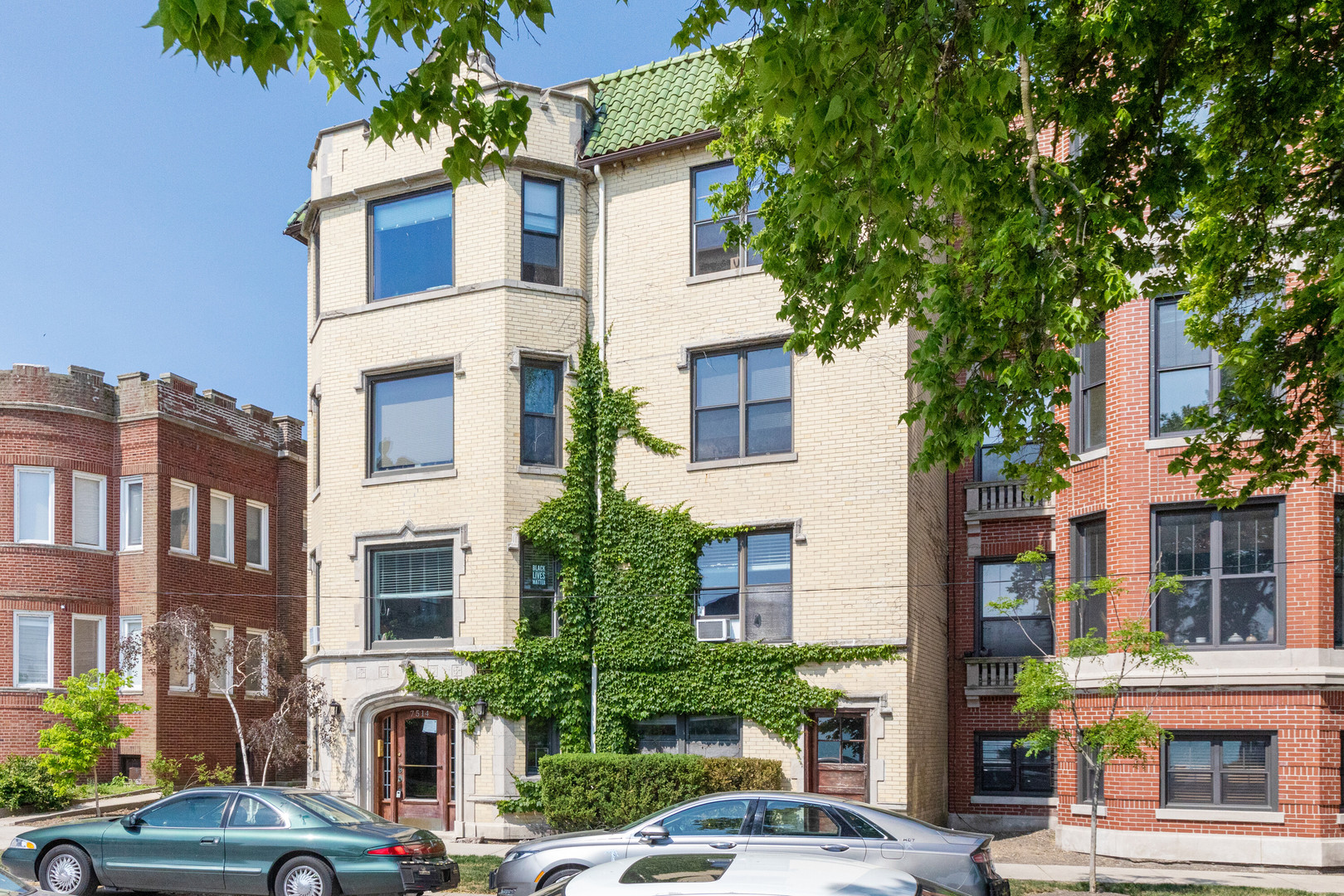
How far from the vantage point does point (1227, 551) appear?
1780 centimetres

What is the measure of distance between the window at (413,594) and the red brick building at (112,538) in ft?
28.5

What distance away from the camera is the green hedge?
738 inches

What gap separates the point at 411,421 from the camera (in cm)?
2216

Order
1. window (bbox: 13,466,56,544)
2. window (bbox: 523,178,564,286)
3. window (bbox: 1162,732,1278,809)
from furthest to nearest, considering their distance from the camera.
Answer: window (bbox: 13,466,56,544) < window (bbox: 523,178,564,286) < window (bbox: 1162,732,1278,809)

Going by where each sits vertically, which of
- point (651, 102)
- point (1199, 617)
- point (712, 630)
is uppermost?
point (651, 102)

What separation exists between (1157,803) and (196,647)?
60.0 feet

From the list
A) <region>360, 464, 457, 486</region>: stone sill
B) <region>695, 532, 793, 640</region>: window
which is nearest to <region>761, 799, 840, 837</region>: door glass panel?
<region>695, 532, 793, 640</region>: window

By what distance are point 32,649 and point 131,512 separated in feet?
12.1

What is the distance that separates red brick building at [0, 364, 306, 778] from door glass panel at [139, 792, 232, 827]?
47.0ft

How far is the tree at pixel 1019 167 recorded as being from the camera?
7.89 meters

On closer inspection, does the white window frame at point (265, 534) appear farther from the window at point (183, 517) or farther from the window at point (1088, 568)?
the window at point (1088, 568)

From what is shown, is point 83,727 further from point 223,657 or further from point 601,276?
point 601,276

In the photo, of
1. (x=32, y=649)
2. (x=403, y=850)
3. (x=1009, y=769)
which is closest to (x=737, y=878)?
(x=403, y=850)

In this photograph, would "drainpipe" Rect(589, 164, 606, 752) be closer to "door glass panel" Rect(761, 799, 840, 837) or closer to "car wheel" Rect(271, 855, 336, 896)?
"car wheel" Rect(271, 855, 336, 896)
